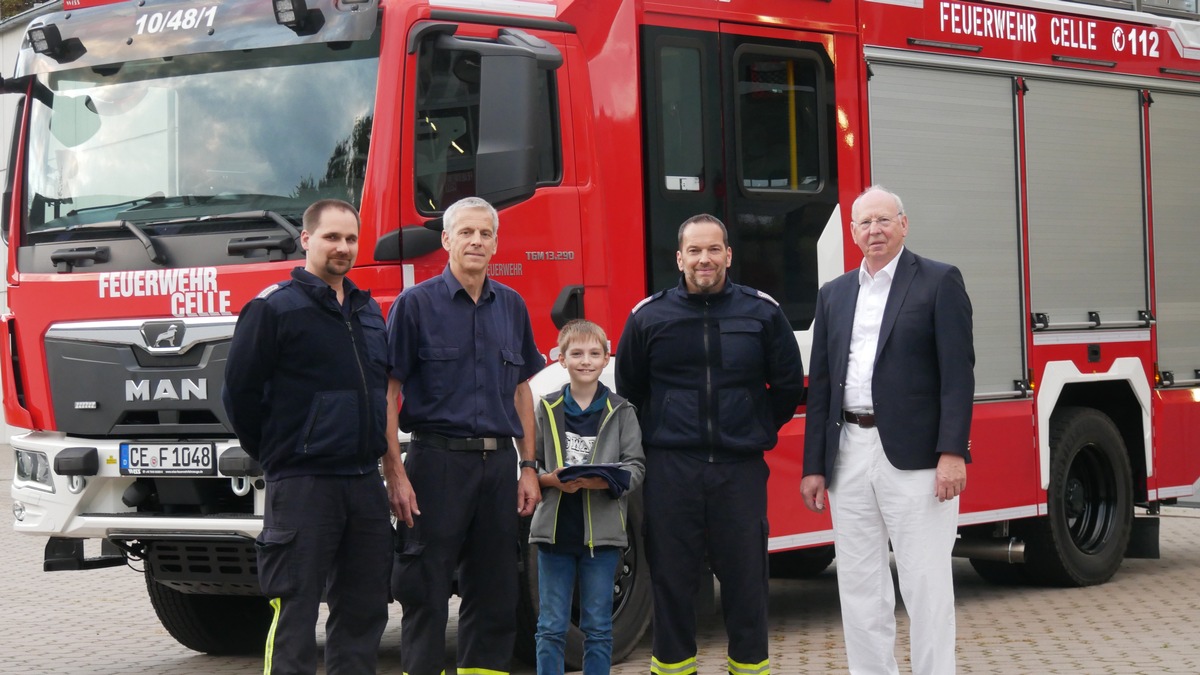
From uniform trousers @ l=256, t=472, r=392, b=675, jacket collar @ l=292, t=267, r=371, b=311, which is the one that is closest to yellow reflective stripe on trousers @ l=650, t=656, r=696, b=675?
uniform trousers @ l=256, t=472, r=392, b=675

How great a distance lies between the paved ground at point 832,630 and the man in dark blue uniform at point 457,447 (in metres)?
1.71

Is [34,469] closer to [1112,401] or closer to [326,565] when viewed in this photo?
[326,565]

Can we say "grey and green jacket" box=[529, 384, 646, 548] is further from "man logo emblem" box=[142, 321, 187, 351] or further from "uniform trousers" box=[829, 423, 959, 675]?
"man logo emblem" box=[142, 321, 187, 351]

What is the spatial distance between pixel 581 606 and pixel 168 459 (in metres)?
1.98

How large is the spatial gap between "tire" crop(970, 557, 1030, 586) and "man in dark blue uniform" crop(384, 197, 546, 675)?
4.92 meters

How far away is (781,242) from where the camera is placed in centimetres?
835

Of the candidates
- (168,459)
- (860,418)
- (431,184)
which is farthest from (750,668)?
(168,459)

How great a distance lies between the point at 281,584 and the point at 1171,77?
7.16 meters

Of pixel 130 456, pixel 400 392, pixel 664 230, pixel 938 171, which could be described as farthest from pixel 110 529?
pixel 938 171

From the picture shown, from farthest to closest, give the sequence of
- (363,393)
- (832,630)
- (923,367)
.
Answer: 1. (832,630)
2. (923,367)
3. (363,393)

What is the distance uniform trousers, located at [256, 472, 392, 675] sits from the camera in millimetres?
5590

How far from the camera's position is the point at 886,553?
6277 mm

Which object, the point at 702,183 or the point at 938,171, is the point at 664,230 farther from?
the point at 938,171

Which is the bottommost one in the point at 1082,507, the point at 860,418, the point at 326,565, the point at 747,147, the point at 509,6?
the point at 1082,507
